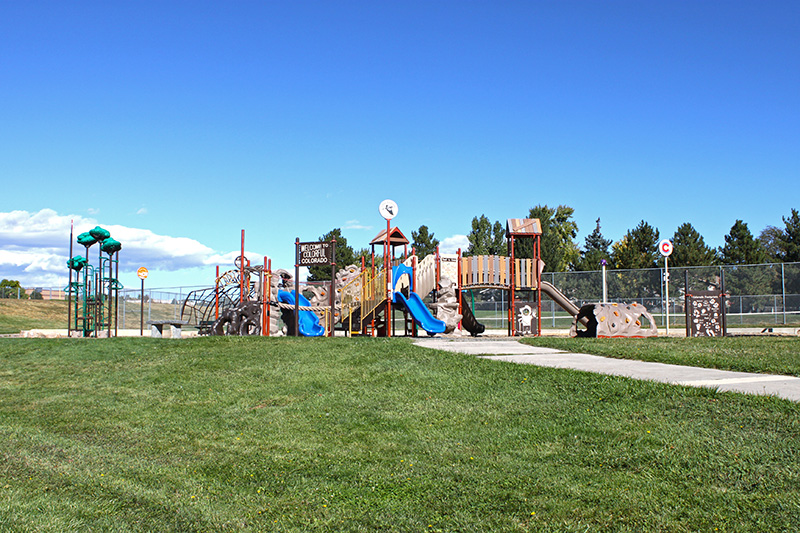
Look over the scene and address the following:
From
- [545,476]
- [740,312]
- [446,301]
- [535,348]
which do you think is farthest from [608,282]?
[545,476]

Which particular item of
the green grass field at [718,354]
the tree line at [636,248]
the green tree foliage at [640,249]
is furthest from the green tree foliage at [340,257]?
the green grass field at [718,354]

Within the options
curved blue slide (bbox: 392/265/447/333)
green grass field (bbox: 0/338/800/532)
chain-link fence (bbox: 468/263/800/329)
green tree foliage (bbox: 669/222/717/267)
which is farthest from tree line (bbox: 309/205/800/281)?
green grass field (bbox: 0/338/800/532)

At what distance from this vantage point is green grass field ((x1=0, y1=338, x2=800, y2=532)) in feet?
14.8

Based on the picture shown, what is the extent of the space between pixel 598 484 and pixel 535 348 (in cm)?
913

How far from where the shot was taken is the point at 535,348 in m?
14.0

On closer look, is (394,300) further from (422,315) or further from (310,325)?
(310,325)

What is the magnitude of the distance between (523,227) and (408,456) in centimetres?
2214

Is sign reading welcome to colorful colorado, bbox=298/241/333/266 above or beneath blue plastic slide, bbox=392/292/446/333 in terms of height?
above

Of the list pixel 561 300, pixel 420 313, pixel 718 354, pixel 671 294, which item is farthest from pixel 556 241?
pixel 718 354

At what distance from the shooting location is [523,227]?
27.4 meters

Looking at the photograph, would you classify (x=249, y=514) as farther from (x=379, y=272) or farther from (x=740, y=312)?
(x=740, y=312)

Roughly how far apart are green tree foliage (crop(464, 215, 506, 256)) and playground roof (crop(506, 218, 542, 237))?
2883 centimetres

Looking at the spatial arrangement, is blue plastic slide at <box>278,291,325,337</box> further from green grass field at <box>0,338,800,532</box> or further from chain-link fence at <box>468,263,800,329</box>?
chain-link fence at <box>468,263,800,329</box>

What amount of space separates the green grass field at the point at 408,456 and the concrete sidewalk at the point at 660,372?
2.44ft
